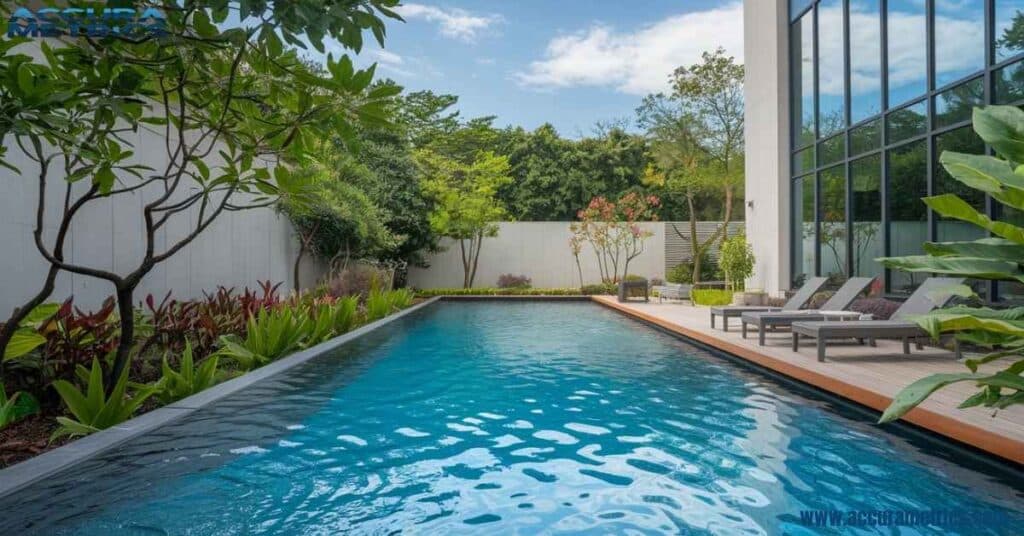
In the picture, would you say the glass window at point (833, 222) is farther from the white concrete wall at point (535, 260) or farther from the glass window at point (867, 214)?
the white concrete wall at point (535, 260)

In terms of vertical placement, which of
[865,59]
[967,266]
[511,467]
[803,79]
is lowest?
[511,467]

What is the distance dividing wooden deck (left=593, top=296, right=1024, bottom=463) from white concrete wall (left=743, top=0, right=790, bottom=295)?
12.4 ft

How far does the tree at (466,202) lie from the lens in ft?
60.8

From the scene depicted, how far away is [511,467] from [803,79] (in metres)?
11.2

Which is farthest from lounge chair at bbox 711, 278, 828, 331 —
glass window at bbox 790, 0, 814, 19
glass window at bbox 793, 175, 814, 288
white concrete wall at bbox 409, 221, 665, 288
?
white concrete wall at bbox 409, 221, 665, 288

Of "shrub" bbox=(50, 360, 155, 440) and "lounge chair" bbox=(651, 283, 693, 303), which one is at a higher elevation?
"lounge chair" bbox=(651, 283, 693, 303)

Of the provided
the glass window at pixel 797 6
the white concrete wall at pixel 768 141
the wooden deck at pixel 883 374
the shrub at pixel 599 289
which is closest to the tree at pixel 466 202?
the shrub at pixel 599 289

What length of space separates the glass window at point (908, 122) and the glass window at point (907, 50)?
6.3 inches

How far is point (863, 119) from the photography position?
9672mm

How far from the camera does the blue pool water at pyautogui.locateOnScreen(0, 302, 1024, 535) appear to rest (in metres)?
2.61

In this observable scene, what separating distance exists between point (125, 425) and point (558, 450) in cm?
252

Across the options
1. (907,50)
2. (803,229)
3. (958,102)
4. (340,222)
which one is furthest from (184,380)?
(803,229)

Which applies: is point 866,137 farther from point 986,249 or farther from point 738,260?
point 986,249

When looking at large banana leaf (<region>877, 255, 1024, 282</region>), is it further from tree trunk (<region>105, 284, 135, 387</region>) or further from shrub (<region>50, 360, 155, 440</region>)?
shrub (<region>50, 360, 155, 440</region>)
